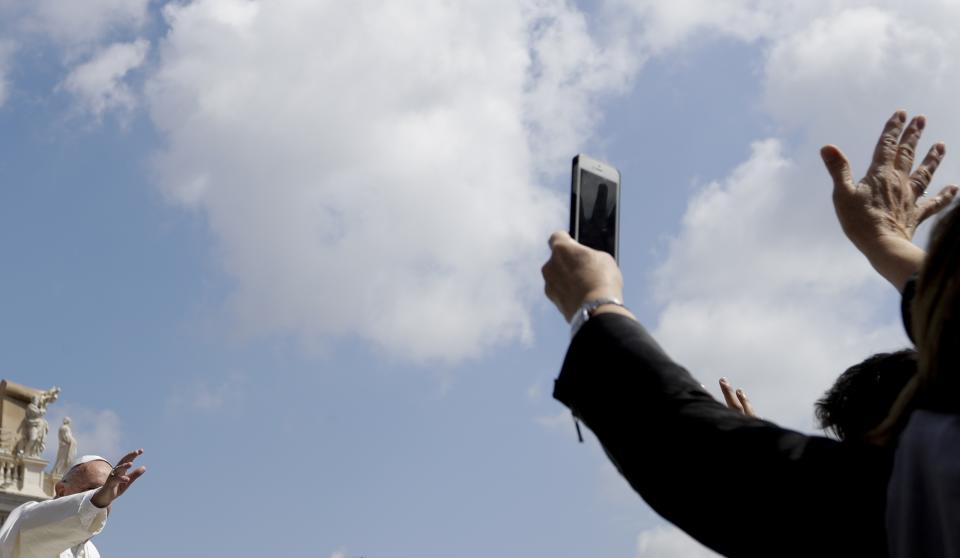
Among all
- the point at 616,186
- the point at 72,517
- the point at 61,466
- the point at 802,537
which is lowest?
the point at 802,537

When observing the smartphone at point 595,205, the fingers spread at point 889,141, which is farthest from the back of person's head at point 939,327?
the fingers spread at point 889,141

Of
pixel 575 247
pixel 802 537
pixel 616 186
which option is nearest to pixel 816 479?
pixel 802 537

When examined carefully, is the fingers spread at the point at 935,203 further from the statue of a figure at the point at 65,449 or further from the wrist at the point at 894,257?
the statue of a figure at the point at 65,449

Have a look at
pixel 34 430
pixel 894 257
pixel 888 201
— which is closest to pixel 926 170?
pixel 888 201

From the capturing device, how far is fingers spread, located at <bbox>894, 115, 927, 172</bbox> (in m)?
2.99

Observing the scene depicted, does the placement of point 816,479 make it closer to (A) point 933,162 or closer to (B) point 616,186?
(B) point 616,186

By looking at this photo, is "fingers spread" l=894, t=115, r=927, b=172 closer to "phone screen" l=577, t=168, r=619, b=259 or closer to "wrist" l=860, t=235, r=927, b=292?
"wrist" l=860, t=235, r=927, b=292

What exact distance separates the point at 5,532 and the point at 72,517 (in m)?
0.74

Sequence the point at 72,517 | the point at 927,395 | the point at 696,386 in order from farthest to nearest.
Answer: the point at 72,517, the point at 696,386, the point at 927,395

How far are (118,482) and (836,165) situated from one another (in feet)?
20.1

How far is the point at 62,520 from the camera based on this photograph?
→ 26.6 ft

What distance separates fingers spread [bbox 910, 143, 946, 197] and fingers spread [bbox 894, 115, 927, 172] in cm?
5

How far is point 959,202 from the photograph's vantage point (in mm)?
1716

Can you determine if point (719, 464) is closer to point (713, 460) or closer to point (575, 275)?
point (713, 460)
